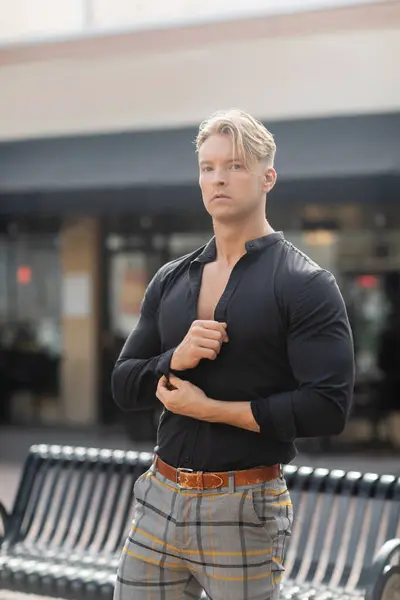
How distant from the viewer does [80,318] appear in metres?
9.82

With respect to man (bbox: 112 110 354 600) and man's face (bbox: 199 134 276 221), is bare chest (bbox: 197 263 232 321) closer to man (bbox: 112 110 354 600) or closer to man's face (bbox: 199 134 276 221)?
man (bbox: 112 110 354 600)

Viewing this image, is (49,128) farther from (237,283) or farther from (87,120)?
(237,283)

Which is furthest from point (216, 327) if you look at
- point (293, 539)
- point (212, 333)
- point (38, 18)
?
point (38, 18)

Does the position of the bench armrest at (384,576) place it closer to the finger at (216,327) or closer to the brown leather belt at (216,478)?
the brown leather belt at (216,478)

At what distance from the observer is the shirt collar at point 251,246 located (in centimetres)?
215

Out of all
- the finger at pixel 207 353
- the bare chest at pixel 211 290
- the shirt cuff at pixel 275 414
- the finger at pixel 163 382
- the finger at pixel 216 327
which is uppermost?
the bare chest at pixel 211 290

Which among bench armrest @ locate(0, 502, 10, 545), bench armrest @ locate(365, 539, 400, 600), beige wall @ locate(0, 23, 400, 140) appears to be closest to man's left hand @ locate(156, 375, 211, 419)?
bench armrest @ locate(365, 539, 400, 600)

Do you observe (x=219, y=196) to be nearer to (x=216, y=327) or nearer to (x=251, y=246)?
(x=251, y=246)

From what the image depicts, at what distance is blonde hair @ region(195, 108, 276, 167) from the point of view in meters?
2.08

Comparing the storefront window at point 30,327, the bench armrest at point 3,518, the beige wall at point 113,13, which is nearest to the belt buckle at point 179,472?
the bench armrest at point 3,518

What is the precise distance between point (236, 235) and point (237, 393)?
374 mm

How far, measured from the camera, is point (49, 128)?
825 cm

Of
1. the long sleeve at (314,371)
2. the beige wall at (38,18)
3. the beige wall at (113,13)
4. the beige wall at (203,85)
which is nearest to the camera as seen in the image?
the long sleeve at (314,371)

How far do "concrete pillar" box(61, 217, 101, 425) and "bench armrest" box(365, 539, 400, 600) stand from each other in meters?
6.54
